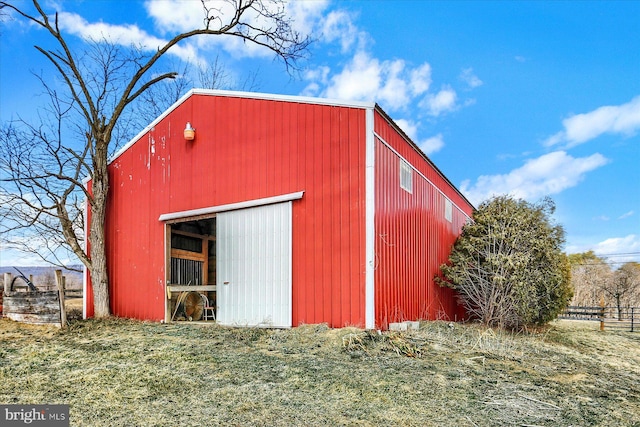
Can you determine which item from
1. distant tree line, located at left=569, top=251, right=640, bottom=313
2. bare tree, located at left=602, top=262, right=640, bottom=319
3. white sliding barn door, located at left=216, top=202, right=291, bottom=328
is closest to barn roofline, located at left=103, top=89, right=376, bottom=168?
white sliding barn door, located at left=216, top=202, right=291, bottom=328

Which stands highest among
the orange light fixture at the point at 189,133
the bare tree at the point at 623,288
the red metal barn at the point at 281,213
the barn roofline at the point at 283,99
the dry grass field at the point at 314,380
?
the barn roofline at the point at 283,99

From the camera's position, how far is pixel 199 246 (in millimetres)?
12289

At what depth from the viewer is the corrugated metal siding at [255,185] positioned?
7488 millimetres

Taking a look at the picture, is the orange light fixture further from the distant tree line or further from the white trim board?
the distant tree line

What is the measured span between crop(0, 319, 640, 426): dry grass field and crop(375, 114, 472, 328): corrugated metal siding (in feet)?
3.03

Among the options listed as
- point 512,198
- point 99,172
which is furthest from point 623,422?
point 99,172

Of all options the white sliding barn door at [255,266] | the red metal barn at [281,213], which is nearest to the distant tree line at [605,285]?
the red metal barn at [281,213]

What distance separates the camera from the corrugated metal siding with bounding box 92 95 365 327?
7488 millimetres

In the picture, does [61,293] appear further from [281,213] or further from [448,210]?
[448,210]

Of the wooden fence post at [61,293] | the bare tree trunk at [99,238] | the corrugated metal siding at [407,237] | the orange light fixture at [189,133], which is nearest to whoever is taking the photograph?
the corrugated metal siding at [407,237]

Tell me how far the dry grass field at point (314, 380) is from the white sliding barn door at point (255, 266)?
2.05 ft

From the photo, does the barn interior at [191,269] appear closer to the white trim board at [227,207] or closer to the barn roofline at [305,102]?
the white trim board at [227,207]

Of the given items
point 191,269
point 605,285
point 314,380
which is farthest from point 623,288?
point 314,380

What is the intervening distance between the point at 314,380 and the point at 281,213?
12.8 ft
